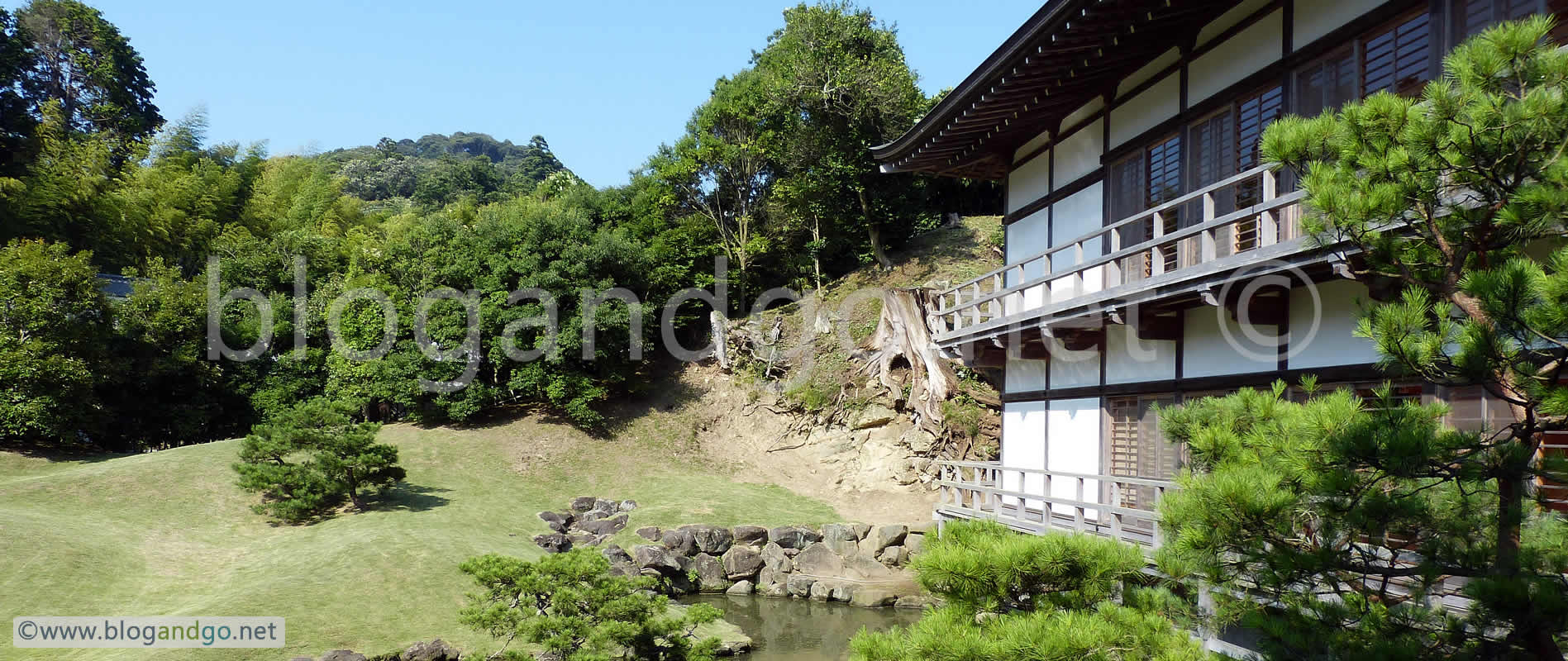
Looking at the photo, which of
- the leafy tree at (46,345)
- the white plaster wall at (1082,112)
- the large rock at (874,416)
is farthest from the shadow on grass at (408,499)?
the white plaster wall at (1082,112)

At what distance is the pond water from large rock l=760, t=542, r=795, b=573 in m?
0.84

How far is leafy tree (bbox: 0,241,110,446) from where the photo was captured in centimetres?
1711

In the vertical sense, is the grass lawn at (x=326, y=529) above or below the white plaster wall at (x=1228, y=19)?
A: below

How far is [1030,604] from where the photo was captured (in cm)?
470

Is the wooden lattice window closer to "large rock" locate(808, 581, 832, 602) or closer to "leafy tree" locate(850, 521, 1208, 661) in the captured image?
"leafy tree" locate(850, 521, 1208, 661)

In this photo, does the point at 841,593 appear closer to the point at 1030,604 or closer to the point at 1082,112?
the point at 1082,112

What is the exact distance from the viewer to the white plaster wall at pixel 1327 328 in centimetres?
661

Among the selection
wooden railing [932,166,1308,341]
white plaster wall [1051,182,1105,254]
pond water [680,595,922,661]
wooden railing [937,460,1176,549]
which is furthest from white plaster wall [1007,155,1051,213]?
pond water [680,595,922,661]

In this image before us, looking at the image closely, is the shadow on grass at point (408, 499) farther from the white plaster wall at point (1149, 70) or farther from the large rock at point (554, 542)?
the white plaster wall at point (1149, 70)

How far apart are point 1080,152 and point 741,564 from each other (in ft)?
31.3

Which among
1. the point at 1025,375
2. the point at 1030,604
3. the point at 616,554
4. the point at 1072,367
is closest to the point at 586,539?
the point at 616,554

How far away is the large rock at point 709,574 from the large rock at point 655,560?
48cm

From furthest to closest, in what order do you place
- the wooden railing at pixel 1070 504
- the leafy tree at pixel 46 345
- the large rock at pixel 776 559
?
the leafy tree at pixel 46 345 < the large rock at pixel 776 559 < the wooden railing at pixel 1070 504

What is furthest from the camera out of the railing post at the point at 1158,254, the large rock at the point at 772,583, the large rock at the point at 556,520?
the large rock at the point at 556,520
